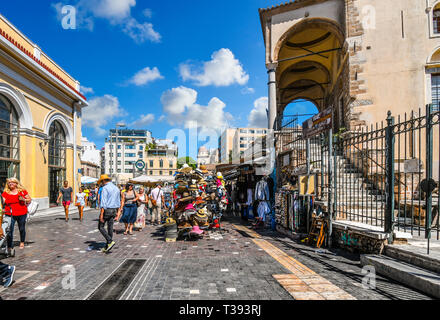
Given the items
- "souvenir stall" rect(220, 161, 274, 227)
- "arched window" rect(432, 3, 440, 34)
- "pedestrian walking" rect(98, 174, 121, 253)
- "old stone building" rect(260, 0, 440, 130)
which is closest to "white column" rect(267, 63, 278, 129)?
"old stone building" rect(260, 0, 440, 130)

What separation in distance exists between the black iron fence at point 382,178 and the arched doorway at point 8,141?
14.2 metres

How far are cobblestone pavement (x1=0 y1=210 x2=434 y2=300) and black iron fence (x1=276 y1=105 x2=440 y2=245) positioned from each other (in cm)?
141

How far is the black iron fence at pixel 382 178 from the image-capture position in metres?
4.62

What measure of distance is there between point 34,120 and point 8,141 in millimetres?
2030

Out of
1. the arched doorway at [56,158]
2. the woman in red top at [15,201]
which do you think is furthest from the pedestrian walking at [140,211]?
the arched doorway at [56,158]

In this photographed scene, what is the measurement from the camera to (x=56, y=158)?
18438mm

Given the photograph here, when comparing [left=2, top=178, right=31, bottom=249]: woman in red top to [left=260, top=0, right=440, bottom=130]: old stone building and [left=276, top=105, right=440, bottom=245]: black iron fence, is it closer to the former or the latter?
[left=276, top=105, right=440, bottom=245]: black iron fence

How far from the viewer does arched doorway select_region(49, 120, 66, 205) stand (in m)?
17.8

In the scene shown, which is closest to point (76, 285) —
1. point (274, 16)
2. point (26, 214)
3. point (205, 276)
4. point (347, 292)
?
point (205, 276)

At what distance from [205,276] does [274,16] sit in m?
13.5

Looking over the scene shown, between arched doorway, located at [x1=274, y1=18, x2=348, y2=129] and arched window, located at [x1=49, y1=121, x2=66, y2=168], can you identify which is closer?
arched doorway, located at [x1=274, y1=18, x2=348, y2=129]

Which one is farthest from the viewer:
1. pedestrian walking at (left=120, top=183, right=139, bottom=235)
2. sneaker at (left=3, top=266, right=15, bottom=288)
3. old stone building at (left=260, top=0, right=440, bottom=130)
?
old stone building at (left=260, top=0, right=440, bottom=130)

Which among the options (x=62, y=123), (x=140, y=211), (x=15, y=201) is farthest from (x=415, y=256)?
(x=62, y=123)

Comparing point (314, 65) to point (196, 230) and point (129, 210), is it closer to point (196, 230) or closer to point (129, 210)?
point (196, 230)
